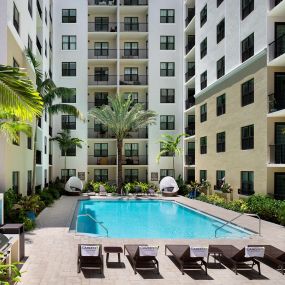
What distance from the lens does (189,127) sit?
43.2m

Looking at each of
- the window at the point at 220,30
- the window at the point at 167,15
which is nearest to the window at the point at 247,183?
the window at the point at 220,30

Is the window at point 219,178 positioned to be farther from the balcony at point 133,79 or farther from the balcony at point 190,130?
the balcony at point 133,79

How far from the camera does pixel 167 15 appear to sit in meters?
45.8

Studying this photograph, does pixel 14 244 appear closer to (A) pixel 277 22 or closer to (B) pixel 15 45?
(B) pixel 15 45

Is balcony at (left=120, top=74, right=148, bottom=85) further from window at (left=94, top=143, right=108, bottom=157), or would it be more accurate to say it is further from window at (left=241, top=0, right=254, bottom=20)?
window at (left=241, top=0, right=254, bottom=20)

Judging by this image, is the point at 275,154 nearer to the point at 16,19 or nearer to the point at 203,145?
the point at 203,145

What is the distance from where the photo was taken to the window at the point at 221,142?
106 feet

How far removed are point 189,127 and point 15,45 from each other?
76.4 feet

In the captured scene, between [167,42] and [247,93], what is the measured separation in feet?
64.8

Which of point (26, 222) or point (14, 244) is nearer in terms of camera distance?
point (14, 244)

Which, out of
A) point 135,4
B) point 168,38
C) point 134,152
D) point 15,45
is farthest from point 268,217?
point 135,4

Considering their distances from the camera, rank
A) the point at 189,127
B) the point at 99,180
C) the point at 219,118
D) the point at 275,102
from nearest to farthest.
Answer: the point at 275,102
the point at 219,118
the point at 189,127
the point at 99,180

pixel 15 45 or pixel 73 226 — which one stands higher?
pixel 15 45

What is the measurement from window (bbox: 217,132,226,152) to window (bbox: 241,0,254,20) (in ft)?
30.0
